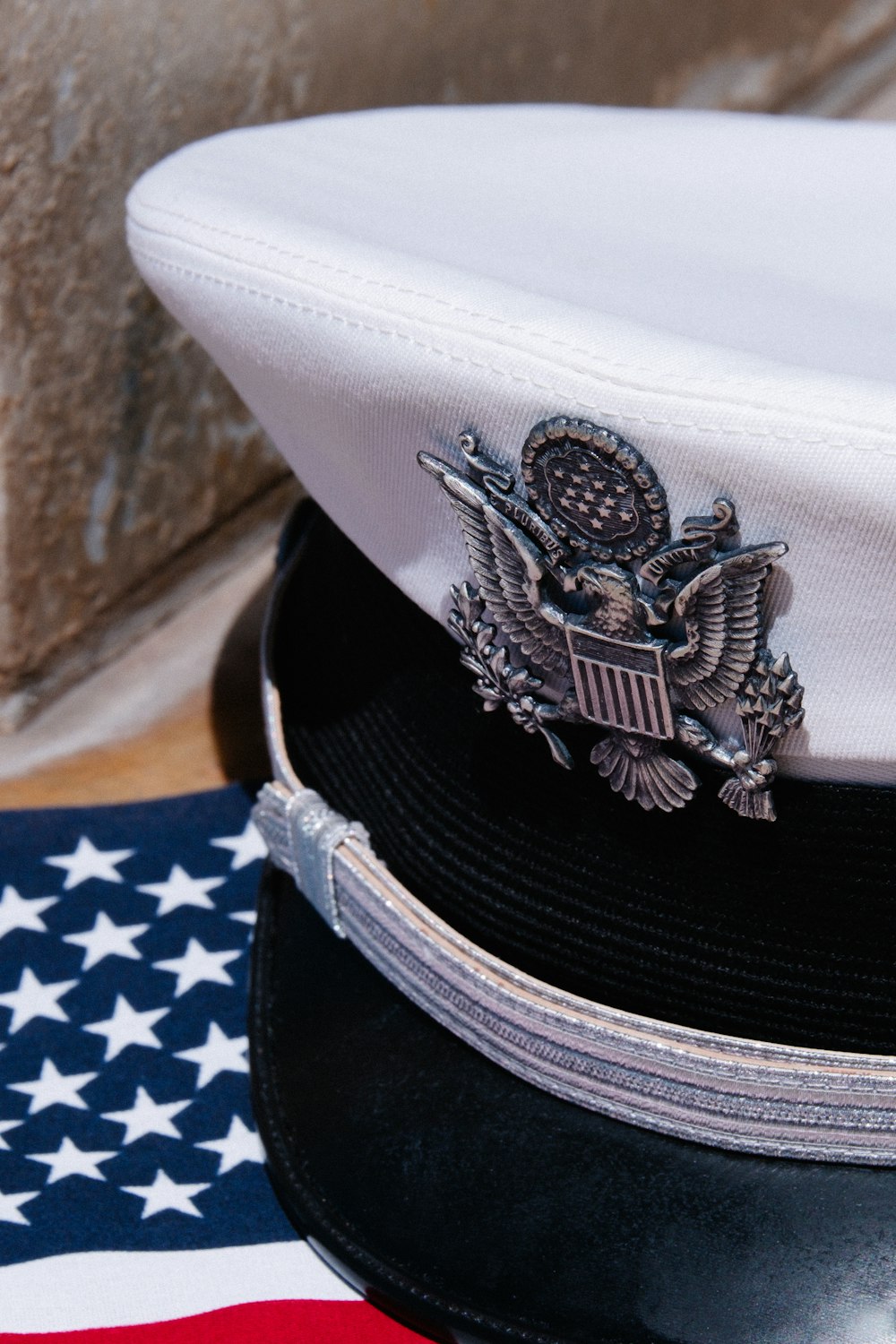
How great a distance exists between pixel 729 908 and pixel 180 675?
2.23 ft

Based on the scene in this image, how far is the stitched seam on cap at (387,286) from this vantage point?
587mm

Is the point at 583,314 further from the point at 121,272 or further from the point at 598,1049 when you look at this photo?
the point at 121,272

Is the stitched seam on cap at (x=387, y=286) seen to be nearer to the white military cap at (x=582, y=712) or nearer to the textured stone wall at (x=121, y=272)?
the white military cap at (x=582, y=712)

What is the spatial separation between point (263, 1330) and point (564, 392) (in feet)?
1.70

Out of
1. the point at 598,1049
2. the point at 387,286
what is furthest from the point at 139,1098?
the point at 387,286

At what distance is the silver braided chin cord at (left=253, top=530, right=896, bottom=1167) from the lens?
0.70m

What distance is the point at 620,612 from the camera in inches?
24.3

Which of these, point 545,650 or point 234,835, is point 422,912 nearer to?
point 545,650

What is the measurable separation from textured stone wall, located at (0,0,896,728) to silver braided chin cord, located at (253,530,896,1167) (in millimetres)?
403

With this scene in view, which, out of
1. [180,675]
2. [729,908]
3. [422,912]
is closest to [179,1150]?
[422,912]

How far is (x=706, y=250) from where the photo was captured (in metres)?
0.80

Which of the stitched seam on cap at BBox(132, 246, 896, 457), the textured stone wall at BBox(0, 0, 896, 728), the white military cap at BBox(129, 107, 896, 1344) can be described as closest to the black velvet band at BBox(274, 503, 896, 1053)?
the white military cap at BBox(129, 107, 896, 1344)

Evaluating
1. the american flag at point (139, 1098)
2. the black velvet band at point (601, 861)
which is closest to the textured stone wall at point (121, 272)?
the american flag at point (139, 1098)

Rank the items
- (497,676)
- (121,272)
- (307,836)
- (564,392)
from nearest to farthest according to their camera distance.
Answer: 1. (564,392)
2. (497,676)
3. (307,836)
4. (121,272)
